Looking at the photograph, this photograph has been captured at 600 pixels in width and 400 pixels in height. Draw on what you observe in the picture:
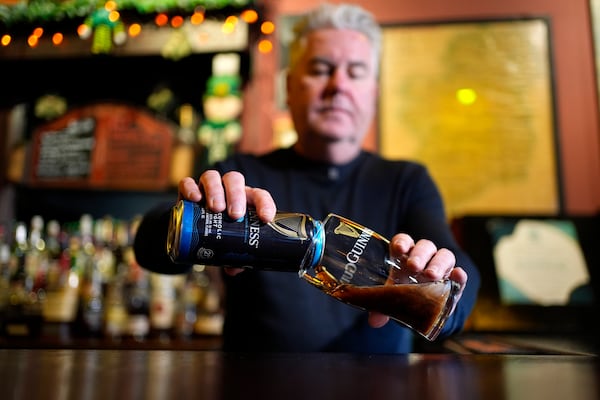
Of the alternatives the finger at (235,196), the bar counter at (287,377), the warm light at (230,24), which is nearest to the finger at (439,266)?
the bar counter at (287,377)

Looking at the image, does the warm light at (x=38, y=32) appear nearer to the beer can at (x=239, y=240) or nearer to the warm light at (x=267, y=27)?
the warm light at (x=267, y=27)

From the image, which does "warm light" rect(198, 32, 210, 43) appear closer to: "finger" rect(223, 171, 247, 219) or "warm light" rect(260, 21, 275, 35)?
"warm light" rect(260, 21, 275, 35)

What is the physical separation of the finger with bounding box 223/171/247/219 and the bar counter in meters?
0.15

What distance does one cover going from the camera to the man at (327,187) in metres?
1.01

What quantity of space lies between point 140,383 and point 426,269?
36 centimetres

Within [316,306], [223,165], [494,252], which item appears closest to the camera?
[316,306]

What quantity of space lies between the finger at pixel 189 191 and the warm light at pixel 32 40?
1649 mm

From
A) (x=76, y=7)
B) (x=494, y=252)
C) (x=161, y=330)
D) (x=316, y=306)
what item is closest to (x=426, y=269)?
(x=316, y=306)

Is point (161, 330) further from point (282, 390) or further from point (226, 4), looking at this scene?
point (282, 390)

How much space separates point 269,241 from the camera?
537 mm

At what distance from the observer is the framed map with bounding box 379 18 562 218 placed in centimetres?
186

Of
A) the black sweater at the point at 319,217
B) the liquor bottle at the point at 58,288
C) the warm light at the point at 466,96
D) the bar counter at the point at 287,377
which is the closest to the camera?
the bar counter at the point at 287,377

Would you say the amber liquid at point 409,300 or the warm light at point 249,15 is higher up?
the warm light at point 249,15

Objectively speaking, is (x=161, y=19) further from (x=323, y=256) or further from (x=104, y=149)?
(x=323, y=256)
